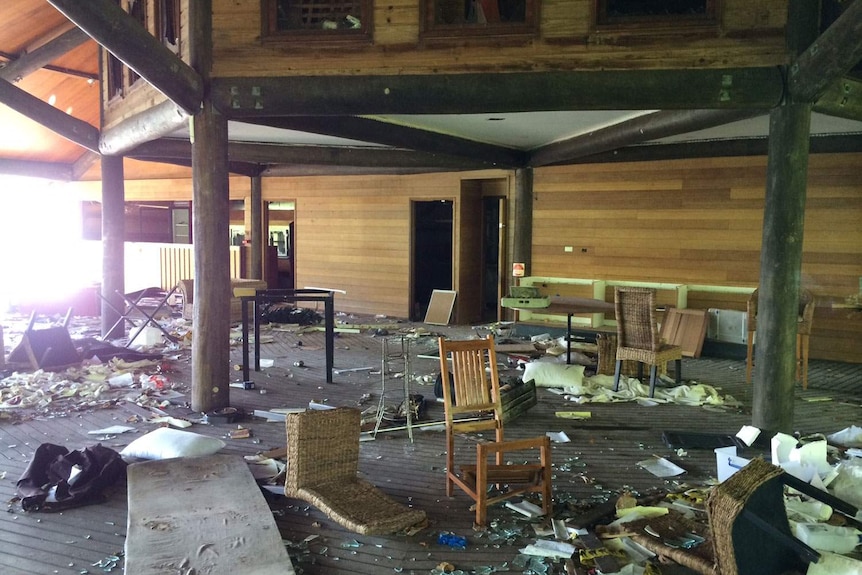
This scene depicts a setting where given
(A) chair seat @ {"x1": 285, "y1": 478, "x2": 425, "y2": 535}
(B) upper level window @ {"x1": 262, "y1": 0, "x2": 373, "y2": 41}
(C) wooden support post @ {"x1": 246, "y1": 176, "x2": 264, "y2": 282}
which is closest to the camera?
(A) chair seat @ {"x1": 285, "y1": 478, "x2": 425, "y2": 535}

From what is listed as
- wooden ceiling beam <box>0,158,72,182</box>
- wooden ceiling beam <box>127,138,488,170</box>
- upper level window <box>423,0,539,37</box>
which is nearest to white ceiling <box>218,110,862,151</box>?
wooden ceiling beam <box>127,138,488,170</box>

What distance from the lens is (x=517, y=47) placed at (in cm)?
543

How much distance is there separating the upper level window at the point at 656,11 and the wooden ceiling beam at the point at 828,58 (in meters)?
0.79

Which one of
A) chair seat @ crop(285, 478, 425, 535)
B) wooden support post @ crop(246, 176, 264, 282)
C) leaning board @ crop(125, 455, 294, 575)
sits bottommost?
chair seat @ crop(285, 478, 425, 535)

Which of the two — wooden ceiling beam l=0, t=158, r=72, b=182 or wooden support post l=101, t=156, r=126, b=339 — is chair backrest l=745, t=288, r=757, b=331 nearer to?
wooden support post l=101, t=156, r=126, b=339

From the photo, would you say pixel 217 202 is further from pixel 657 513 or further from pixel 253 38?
pixel 657 513

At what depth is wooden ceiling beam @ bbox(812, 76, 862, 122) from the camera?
498cm

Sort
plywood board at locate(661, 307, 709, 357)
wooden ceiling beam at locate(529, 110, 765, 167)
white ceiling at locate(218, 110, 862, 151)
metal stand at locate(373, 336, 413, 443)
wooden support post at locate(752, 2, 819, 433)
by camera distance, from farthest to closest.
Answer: plywood board at locate(661, 307, 709, 357)
white ceiling at locate(218, 110, 862, 151)
wooden ceiling beam at locate(529, 110, 765, 167)
metal stand at locate(373, 336, 413, 443)
wooden support post at locate(752, 2, 819, 433)

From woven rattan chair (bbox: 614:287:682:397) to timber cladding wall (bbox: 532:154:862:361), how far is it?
3185 millimetres

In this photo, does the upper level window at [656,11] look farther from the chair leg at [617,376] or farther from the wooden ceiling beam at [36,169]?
the wooden ceiling beam at [36,169]

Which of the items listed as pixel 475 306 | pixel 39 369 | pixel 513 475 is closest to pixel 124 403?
→ pixel 39 369

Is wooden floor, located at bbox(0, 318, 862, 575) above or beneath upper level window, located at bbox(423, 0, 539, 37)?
beneath

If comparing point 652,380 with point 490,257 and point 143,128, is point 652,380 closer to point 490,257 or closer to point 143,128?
point 143,128

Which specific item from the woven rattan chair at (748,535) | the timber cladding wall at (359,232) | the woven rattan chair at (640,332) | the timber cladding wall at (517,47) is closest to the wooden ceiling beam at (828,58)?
the timber cladding wall at (517,47)
